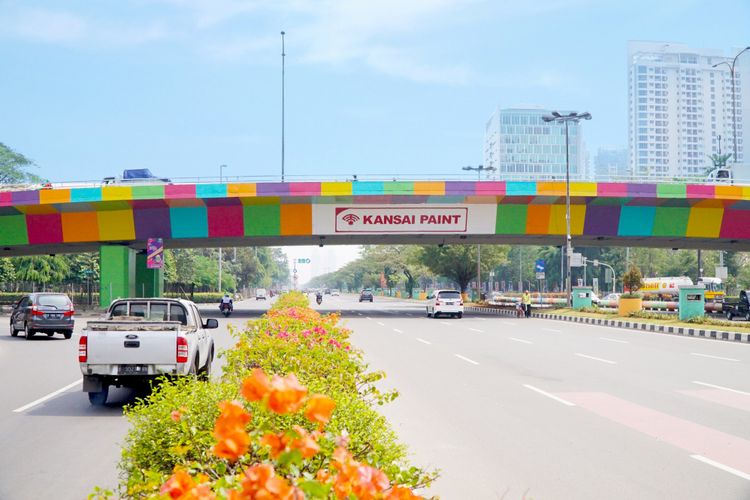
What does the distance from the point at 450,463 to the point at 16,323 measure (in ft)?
71.1

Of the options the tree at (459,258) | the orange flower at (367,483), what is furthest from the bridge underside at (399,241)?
the orange flower at (367,483)

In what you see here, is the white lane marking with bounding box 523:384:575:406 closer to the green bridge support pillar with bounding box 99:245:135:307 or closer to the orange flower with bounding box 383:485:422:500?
the orange flower with bounding box 383:485:422:500

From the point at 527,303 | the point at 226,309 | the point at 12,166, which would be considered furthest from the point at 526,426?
the point at 12,166

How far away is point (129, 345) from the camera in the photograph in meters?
9.59

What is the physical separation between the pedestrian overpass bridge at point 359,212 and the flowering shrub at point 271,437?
2808 centimetres

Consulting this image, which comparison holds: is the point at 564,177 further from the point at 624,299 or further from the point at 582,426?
the point at 582,426

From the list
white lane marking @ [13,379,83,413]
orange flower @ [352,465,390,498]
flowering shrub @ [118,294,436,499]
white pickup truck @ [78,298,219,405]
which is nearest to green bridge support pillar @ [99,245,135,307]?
Result: white lane marking @ [13,379,83,413]

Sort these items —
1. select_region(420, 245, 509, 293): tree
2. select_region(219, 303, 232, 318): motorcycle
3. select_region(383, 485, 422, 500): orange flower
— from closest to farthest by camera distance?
1. select_region(383, 485, 422, 500): orange flower
2. select_region(219, 303, 232, 318): motorcycle
3. select_region(420, 245, 509, 293): tree

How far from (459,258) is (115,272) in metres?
33.1

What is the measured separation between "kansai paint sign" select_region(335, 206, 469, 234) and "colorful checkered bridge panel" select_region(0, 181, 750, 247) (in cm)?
52

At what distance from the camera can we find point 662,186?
3619 centimetres

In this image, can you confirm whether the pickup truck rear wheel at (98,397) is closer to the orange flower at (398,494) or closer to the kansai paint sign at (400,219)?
the orange flower at (398,494)

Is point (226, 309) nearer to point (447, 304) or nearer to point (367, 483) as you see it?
point (447, 304)

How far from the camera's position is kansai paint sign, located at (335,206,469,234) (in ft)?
124
